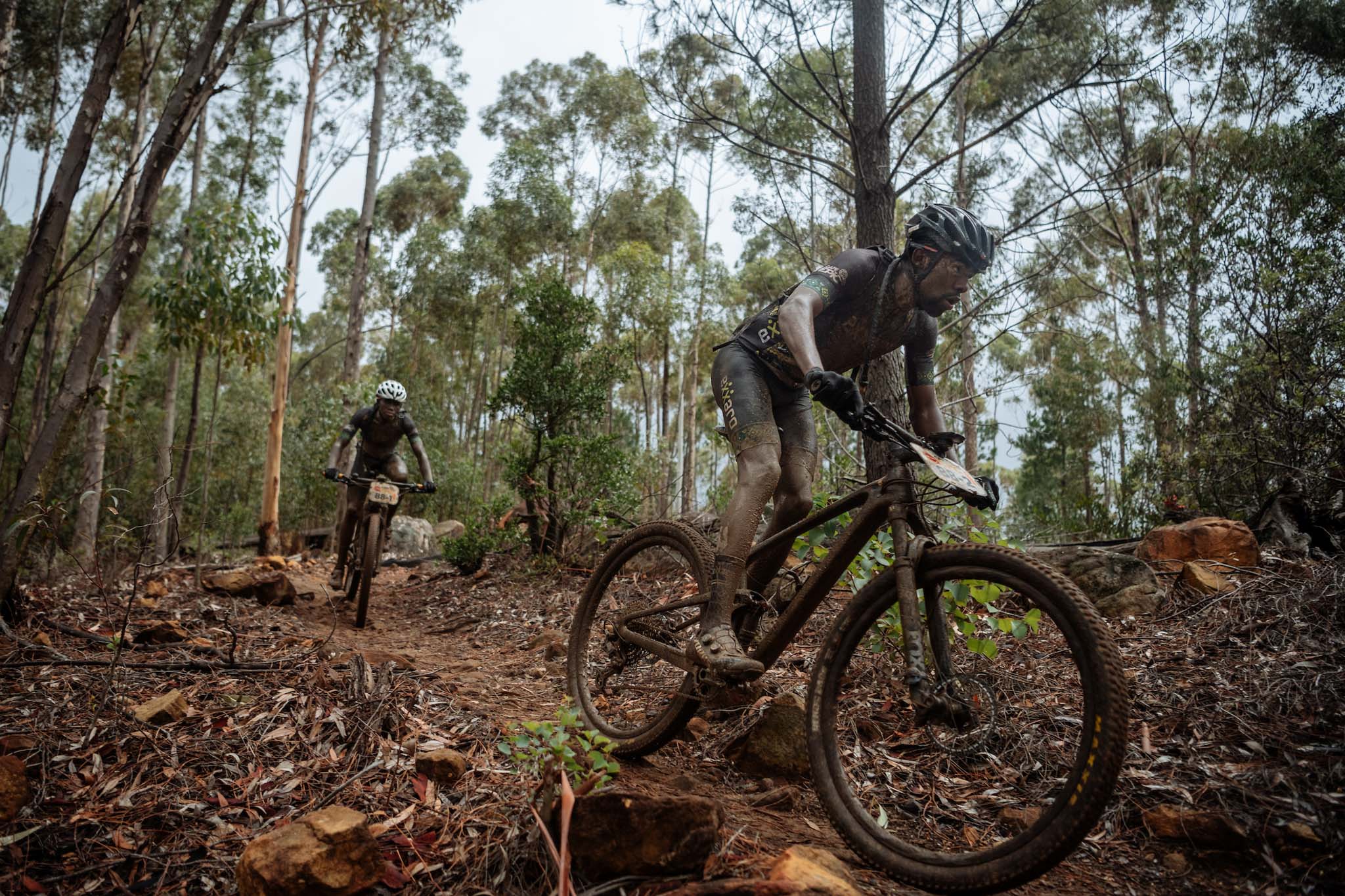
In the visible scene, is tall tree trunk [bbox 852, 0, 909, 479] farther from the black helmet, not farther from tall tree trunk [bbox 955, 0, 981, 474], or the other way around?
tall tree trunk [bbox 955, 0, 981, 474]

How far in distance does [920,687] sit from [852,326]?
4.87 ft

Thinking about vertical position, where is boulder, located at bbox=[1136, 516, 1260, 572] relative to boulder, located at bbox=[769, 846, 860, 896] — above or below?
above

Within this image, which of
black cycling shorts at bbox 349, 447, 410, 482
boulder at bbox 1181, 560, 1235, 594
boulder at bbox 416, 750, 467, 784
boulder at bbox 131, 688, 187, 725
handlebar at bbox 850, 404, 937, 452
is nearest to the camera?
handlebar at bbox 850, 404, 937, 452

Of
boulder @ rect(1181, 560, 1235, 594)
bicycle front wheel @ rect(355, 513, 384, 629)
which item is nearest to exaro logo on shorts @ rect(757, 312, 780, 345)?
boulder @ rect(1181, 560, 1235, 594)

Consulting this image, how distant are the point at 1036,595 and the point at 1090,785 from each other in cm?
44

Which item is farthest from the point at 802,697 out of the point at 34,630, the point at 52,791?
the point at 34,630

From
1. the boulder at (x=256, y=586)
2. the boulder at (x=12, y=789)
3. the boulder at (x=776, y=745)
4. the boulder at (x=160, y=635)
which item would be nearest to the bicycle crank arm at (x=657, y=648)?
the boulder at (x=776, y=745)

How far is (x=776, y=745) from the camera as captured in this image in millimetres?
2703

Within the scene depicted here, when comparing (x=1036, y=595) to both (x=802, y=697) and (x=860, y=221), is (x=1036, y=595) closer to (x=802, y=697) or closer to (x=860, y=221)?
(x=802, y=697)

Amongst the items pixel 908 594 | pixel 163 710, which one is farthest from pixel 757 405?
pixel 163 710

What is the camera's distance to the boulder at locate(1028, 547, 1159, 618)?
4.32 metres

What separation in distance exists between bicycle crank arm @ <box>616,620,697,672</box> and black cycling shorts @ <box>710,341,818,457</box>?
82 centimetres

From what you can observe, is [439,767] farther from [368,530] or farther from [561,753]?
[368,530]

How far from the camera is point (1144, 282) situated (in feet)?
51.3
